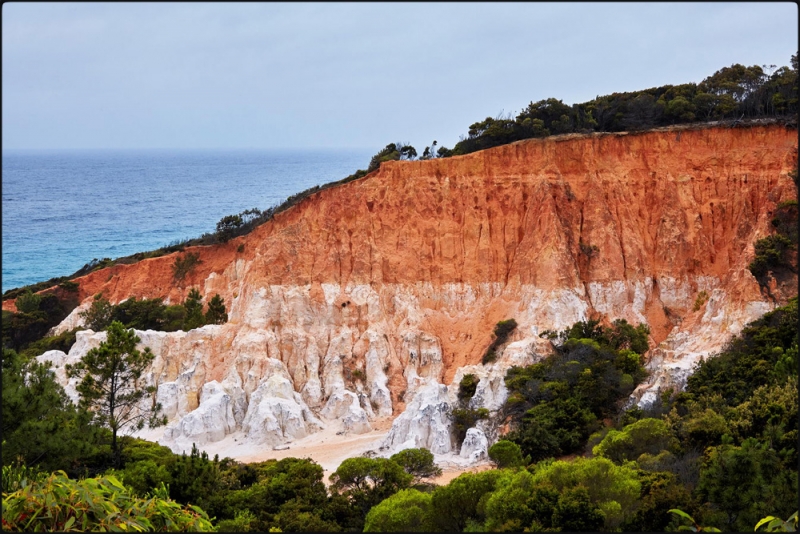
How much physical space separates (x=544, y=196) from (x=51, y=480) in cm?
2867

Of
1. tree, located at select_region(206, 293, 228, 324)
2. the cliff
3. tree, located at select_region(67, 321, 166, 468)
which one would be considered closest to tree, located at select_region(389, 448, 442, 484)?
the cliff

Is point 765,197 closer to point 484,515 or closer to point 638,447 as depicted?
point 638,447

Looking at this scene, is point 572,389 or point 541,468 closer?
point 541,468

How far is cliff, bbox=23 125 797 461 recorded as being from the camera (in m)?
29.7

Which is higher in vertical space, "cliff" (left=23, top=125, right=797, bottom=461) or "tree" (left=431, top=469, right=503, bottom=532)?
"cliff" (left=23, top=125, right=797, bottom=461)

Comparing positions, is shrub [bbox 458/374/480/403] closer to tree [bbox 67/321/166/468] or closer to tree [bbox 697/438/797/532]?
tree [bbox 67/321/166/468]

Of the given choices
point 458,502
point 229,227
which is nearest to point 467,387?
point 458,502

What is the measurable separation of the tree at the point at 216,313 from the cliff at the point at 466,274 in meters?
1.83

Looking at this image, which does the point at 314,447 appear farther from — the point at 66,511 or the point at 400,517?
the point at 66,511

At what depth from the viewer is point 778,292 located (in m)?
27.6

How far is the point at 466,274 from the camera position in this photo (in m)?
35.1

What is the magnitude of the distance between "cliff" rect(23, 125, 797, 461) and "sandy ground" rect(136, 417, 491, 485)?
19.1 inches

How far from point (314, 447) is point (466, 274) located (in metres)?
11.9

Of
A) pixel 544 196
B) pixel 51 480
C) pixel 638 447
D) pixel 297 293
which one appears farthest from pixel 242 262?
pixel 51 480
